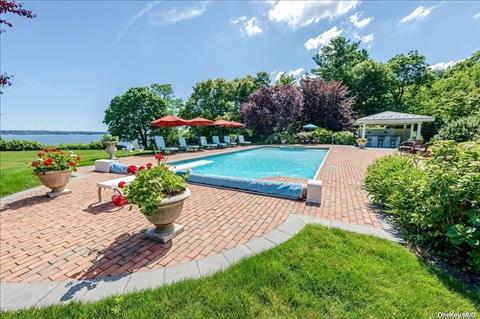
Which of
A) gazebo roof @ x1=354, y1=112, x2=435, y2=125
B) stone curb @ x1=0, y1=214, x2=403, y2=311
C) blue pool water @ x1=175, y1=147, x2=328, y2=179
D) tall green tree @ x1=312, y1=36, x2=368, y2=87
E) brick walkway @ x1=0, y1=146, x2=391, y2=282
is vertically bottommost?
blue pool water @ x1=175, y1=147, x2=328, y2=179

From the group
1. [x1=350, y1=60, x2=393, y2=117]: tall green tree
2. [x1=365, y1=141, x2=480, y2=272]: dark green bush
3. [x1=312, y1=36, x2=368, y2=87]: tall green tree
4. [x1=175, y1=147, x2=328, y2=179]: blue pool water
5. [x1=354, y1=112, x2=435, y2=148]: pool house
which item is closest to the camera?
[x1=365, y1=141, x2=480, y2=272]: dark green bush

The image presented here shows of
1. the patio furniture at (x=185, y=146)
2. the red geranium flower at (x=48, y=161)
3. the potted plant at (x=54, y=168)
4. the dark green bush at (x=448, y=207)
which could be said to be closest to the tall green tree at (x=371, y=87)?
the patio furniture at (x=185, y=146)

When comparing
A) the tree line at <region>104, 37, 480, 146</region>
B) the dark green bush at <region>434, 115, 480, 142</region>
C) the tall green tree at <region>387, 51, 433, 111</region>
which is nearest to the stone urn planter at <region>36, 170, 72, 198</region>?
the tree line at <region>104, 37, 480, 146</region>

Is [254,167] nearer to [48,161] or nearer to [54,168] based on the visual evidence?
[54,168]

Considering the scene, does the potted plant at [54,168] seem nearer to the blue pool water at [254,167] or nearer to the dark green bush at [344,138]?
the blue pool water at [254,167]

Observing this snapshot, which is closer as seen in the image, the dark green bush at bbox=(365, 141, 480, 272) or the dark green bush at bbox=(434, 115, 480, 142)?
the dark green bush at bbox=(365, 141, 480, 272)

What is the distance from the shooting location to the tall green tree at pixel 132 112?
25031 mm

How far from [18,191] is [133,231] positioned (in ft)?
16.4

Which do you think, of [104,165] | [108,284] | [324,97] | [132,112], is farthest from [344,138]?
[132,112]

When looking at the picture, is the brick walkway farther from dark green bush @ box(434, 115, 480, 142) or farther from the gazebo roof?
the gazebo roof

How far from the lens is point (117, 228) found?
3791mm

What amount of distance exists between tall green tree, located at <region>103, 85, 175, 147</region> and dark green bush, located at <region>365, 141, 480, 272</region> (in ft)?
86.8

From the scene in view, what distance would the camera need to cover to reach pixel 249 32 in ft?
57.3

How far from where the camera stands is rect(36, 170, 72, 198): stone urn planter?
206 inches
